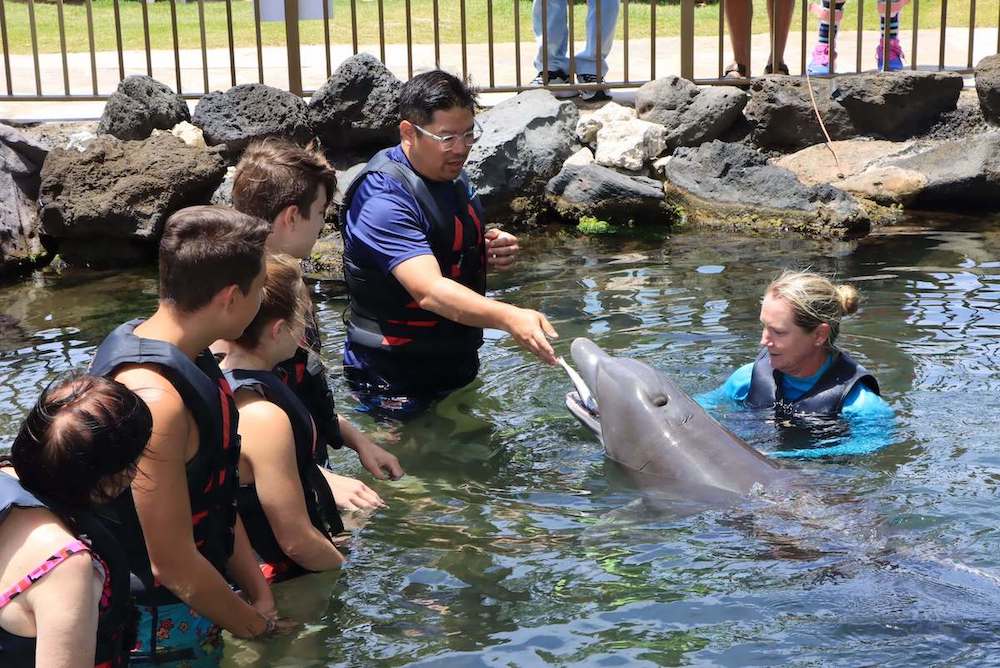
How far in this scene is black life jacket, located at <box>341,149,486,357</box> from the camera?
5535mm

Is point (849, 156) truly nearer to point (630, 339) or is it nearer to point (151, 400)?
point (630, 339)

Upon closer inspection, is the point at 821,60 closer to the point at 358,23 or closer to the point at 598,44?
the point at 598,44

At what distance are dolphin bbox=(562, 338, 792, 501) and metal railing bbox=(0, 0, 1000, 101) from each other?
623 cm

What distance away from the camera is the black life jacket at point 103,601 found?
263 cm

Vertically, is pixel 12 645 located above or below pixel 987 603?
above

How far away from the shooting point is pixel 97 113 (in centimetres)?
1184

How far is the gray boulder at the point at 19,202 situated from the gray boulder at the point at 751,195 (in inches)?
213

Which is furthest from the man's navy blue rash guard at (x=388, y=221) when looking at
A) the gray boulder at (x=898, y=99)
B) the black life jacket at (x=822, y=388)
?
the gray boulder at (x=898, y=99)

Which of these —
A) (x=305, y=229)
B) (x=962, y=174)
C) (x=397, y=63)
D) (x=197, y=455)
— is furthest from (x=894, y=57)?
(x=197, y=455)

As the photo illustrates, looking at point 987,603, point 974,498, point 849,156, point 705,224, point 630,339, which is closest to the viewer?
point 987,603

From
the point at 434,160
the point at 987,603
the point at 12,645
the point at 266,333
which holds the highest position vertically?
the point at 434,160

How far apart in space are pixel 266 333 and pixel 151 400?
2.63ft

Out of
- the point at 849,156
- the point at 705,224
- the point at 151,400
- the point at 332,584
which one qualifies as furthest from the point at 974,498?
the point at 849,156

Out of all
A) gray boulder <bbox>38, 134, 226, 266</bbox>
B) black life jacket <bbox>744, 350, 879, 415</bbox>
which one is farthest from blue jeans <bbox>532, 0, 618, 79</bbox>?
black life jacket <bbox>744, 350, 879, 415</bbox>
